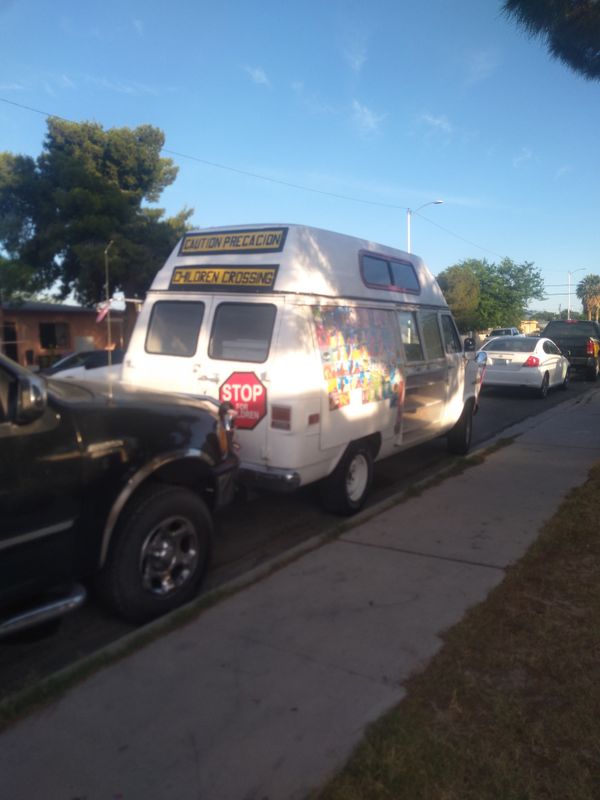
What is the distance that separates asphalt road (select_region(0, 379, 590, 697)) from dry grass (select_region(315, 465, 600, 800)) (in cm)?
183

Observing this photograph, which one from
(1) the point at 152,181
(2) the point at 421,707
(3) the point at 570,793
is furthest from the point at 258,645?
(1) the point at 152,181

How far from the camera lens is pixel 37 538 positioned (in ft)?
11.1

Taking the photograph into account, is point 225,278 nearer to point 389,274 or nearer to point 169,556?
point 389,274

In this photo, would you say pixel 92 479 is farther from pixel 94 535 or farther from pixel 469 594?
pixel 469 594

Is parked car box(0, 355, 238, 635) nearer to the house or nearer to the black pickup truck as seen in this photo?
the black pickup truck

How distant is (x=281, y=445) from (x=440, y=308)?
3904 millimetres

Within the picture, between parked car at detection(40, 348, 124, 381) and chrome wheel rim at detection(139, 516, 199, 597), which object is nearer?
chrome wheel rim at detection(139, 516, 199, 597)

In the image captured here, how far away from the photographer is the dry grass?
260 centimetres

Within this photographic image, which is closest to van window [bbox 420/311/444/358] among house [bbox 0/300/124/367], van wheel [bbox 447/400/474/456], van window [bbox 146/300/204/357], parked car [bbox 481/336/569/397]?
van wheel [bbox 447/400/474/456]

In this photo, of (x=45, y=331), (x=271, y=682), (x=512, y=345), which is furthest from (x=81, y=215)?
(x=271, y=682)

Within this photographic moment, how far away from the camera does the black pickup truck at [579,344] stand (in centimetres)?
2188

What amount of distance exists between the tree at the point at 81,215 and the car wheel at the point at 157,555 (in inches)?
785

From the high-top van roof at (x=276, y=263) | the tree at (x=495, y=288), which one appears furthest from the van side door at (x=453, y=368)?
the tree at (x=495, y=288)

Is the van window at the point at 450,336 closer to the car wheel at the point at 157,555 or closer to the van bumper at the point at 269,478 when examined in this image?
the van bumper at the point at 269,478
